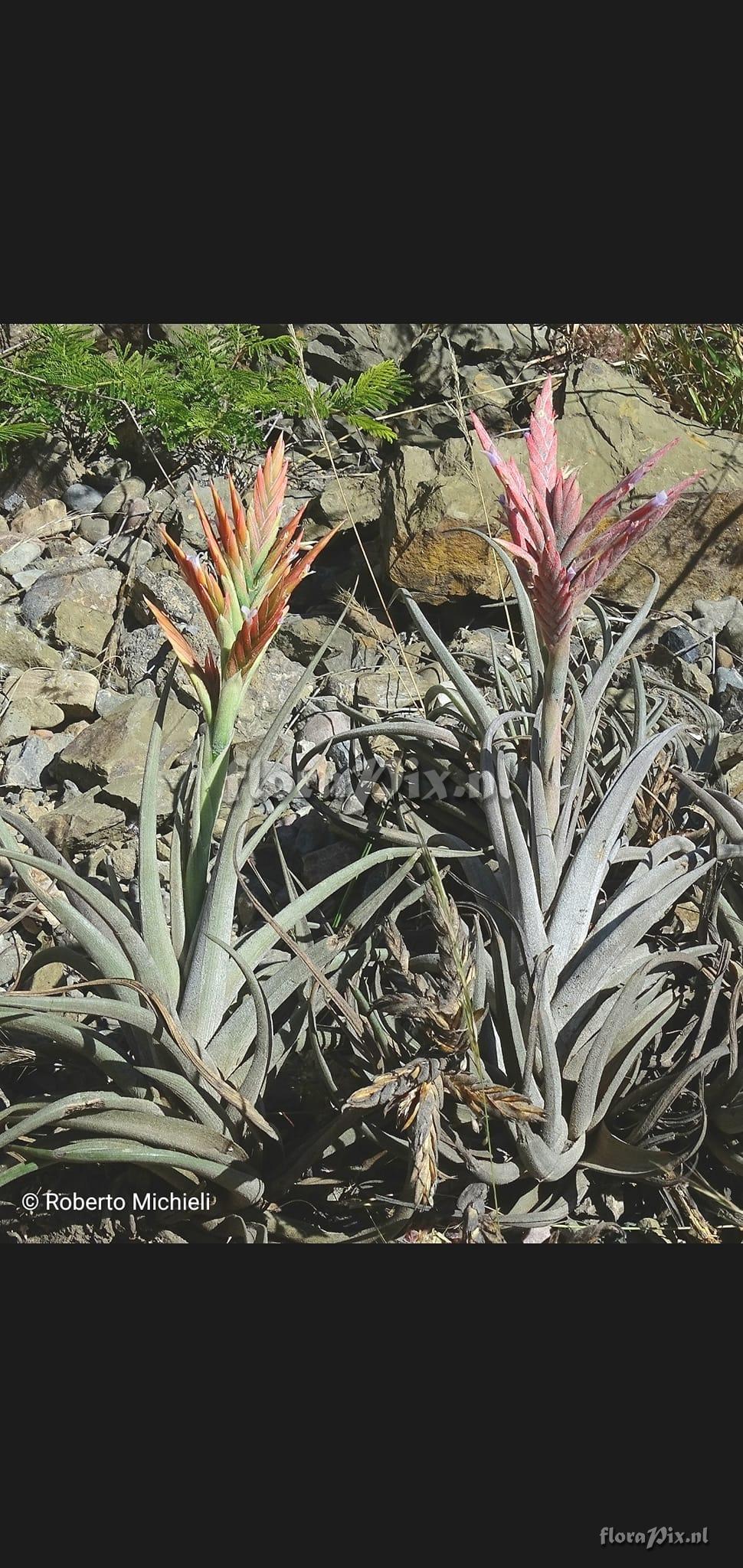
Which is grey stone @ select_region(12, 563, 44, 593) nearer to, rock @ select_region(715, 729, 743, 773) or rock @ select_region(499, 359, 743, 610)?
rock @ select_region(499, 359, 743, 610)

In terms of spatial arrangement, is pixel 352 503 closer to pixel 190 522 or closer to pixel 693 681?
pixel 190 522

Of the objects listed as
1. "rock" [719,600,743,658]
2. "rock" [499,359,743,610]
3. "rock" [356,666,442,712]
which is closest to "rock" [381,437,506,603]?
"rock" [499,359,743,610]

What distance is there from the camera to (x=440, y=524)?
299cm

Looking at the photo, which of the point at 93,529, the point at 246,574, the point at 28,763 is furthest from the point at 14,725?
the point at 246,574

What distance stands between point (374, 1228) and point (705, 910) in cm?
78

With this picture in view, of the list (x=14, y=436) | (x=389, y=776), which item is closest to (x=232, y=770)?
(x=389, y=776)

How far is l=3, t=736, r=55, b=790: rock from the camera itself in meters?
2.73

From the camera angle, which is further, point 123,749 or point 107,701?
point 107,701

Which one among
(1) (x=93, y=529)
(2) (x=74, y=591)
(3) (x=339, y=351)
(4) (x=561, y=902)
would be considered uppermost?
(3) (x=339, y=351)

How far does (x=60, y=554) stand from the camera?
339 centimetres

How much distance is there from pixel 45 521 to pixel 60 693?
880 millimetres

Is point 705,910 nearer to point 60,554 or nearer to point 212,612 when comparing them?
point 212,612

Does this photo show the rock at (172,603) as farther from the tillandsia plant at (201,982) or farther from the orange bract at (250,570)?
the orange bract at (250,570)

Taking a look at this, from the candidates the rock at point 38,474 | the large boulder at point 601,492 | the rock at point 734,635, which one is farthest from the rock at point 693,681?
the rock at point 38,474
